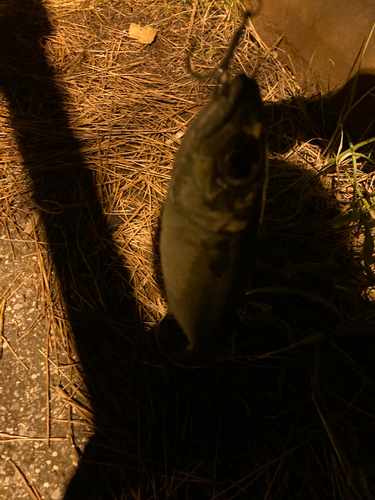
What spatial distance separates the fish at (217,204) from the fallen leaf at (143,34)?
4.58ft

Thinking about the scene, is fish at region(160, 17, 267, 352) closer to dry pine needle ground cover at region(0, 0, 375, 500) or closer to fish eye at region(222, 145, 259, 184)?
fish eye at region(222, 145, 259, 184)

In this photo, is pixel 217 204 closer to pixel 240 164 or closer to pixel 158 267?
pixel 240 164

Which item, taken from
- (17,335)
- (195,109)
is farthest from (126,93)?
(17,335)

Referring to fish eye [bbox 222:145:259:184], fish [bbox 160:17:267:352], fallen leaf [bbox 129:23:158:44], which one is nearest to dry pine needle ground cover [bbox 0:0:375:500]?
fallen leaf [bbox 129:23:158:44]

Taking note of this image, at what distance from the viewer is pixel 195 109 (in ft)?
5.65

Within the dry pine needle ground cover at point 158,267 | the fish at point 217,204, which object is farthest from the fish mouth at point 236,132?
the dry pine needle ground cover at point 158,267

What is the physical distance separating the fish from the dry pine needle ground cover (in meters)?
0.33

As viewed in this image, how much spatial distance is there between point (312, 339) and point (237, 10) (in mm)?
1792

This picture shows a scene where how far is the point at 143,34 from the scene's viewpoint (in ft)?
6.13

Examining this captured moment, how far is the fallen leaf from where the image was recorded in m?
1.87

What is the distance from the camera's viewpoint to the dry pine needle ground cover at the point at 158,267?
3.73ft

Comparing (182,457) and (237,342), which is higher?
(237,342)

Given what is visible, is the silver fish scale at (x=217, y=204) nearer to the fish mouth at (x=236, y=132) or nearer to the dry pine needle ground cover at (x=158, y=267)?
the fish mouth at (x=236, y=132)

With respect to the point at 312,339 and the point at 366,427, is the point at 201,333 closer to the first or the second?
the point at 312,339
